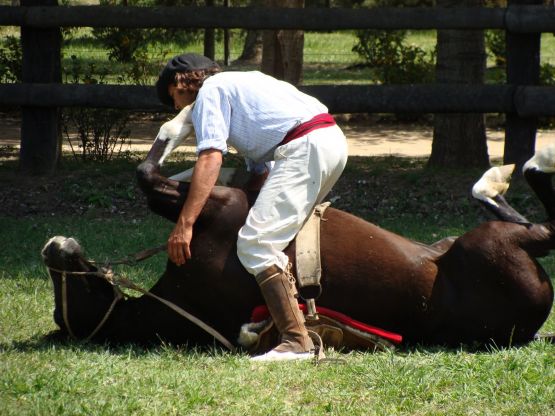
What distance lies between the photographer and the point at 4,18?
9.87m

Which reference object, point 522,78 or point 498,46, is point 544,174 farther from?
point 498,46

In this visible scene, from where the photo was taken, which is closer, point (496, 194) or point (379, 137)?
point (496, 194)

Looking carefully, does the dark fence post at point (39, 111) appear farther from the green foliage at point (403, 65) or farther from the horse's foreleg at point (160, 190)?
the green foliage at point (403, 65)

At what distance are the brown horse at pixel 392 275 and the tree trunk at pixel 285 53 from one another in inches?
353

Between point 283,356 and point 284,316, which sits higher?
point 284,316

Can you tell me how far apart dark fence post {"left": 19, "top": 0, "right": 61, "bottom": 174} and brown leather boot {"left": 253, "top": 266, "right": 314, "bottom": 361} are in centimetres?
567

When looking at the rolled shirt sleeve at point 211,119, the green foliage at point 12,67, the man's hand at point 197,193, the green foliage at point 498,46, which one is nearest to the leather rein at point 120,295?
the man's hand at point 197,193

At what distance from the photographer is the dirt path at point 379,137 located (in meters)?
13.2

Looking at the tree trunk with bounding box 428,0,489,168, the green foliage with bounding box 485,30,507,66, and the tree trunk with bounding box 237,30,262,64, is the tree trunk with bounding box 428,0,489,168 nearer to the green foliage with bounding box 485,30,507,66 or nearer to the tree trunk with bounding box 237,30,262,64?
the green foliage with bounding box 485,30,507,66

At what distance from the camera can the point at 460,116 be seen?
10625 mm

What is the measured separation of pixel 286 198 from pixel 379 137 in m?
10.1

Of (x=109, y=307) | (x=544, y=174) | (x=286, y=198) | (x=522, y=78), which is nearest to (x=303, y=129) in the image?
(x=286, y=198)

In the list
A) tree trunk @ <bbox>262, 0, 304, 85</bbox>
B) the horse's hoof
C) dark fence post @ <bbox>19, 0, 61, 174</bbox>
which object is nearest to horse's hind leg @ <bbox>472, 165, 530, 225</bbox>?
the horse's hoof

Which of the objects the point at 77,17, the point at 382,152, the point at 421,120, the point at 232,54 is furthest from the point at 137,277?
the point at 232,54
